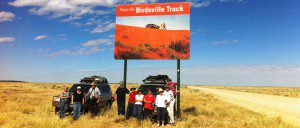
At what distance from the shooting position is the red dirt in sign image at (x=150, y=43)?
615 inches

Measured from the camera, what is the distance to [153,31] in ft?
52.3

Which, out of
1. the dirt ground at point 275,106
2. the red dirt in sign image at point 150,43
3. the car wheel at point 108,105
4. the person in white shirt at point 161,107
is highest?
the red dirt in sign image at point 150,43

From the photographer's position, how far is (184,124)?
13453mm

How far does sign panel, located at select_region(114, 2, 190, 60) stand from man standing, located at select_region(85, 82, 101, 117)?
7.55 ft

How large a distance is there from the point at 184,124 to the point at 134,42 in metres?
5.22

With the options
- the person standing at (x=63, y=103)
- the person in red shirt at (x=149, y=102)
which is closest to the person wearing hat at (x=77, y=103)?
the person standing at (x=63, y=103)

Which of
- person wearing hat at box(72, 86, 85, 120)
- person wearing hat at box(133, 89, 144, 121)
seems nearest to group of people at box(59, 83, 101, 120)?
person wearing hat at box(72, 86, 85, 120)

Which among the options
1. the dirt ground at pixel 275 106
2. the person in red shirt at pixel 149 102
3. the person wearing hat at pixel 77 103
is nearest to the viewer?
the person in red shirt at pixel 149 102

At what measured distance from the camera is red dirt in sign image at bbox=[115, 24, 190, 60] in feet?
51.3

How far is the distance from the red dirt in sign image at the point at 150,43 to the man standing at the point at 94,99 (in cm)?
228

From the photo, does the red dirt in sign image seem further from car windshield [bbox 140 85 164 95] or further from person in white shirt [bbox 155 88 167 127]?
person in white shirt [bbox 155 88 167 127]

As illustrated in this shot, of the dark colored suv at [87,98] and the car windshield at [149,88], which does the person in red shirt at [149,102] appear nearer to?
the car windshield at [149,88]

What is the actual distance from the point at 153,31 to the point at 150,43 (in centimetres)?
65

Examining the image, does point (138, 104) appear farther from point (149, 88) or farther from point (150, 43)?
point (150, 43)
